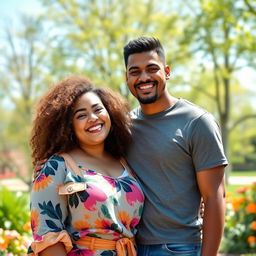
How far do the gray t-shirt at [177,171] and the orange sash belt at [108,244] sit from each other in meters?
0.14

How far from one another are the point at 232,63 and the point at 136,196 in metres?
20.3

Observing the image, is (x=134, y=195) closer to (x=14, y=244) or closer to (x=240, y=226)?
(x=14, y=244)

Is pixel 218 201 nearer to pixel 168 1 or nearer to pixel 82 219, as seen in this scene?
pixel 82 219

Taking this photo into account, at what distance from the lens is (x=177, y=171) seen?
9.38 ft

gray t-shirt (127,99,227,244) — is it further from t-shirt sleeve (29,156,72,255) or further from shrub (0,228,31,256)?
shrub (0,228,31,256)

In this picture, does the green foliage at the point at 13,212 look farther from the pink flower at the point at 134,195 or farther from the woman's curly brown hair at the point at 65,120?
the pink flower at the point at 134,195

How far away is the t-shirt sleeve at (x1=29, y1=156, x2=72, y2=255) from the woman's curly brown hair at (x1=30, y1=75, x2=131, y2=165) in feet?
0.92

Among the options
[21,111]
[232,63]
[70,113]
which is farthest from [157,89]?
[21,111]

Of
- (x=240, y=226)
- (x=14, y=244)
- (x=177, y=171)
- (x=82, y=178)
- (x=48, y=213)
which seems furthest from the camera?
(x=240, y=226)

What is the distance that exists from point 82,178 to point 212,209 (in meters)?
0.77

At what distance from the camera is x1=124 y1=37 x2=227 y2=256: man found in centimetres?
274

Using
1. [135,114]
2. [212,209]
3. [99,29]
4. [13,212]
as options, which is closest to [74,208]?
[212,209]

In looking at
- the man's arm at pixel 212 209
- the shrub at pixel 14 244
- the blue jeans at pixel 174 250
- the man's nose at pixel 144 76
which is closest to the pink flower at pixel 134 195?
the blue jeans at pixel 174 250

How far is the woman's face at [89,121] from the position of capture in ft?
9.66
